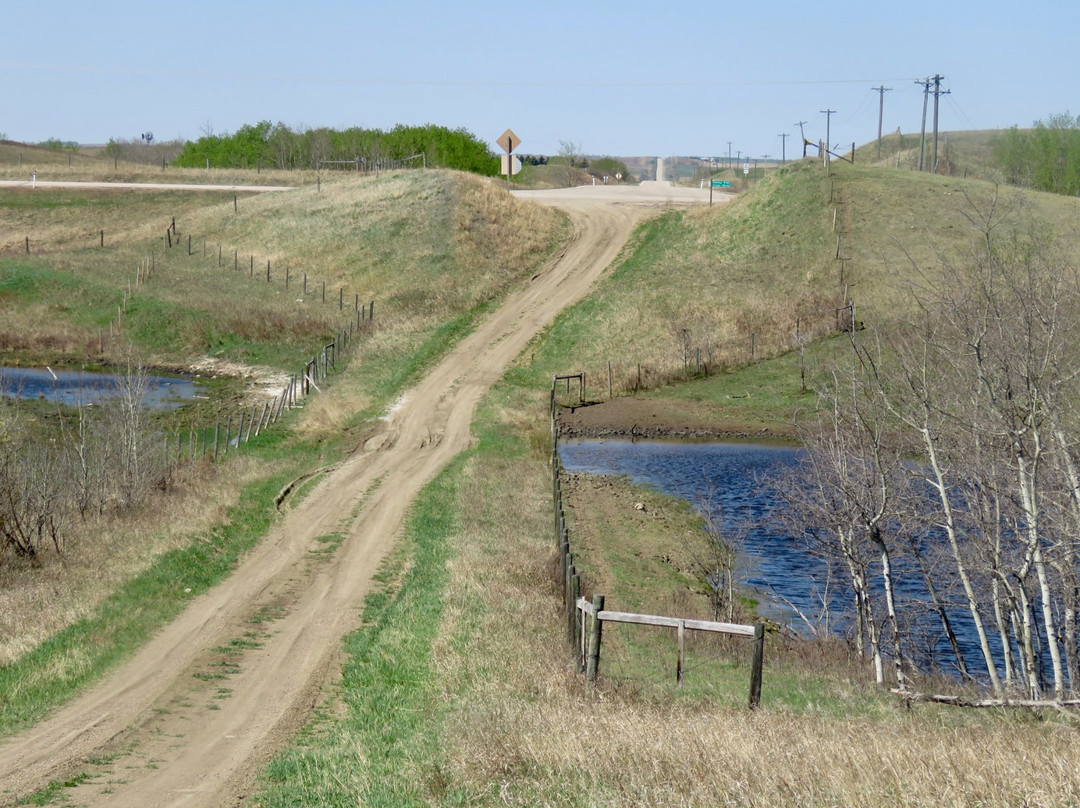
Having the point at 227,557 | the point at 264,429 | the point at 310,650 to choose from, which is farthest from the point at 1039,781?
the point at 264,429

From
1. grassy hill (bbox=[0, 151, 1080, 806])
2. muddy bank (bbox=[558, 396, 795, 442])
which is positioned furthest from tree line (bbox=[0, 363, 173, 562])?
muddy bank (bbox=[558, 396, 795, 442])

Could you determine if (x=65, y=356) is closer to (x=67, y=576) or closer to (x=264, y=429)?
(x=264, y=429)

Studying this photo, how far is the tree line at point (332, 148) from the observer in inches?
4958

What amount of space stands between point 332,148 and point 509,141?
2573 inches

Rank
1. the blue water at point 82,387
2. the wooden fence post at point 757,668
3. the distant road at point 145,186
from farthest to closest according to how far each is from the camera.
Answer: the distant road at point 145,186 → the blue water at point 82,387 → the wooden fence post at point 757,668

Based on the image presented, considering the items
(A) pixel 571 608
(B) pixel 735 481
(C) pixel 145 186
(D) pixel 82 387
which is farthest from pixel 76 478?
(C) pixel 145 186

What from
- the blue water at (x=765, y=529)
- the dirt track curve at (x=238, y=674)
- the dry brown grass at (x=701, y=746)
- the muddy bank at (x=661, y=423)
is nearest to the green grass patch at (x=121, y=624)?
the dirt track curve at (x=238, y=674)

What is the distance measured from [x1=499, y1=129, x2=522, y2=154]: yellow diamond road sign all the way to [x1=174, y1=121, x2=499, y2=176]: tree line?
134ft

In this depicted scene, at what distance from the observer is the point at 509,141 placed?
251ft

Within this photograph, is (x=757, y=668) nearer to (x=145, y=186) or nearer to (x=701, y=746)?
(x=701, y=746)

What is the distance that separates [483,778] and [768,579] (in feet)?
60.5

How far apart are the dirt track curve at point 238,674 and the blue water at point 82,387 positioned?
16.3 metres

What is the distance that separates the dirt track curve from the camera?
43.2 ft

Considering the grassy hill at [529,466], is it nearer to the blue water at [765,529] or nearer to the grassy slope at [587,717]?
the grassy slope at [587,717]
